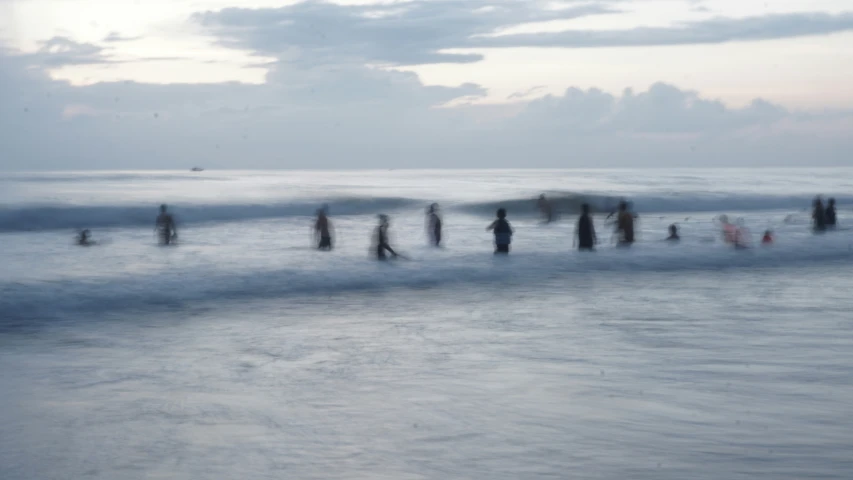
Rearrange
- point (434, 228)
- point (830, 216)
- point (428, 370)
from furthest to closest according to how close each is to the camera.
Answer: point (830, 216)
point (434, 228)
point (428, 370)

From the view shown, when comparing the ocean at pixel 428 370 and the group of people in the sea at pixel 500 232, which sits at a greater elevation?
the group of people in the sea at pixel 500 232

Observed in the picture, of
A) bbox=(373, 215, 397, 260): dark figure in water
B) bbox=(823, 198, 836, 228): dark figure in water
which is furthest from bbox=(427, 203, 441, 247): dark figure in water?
bbox=(823, 198, 836, 228): dark figure in water

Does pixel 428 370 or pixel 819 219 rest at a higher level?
pixel 819 219

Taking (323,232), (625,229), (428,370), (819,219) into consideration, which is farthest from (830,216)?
(428,370)

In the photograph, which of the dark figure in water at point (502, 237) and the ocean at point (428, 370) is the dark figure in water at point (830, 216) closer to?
the ocean at point (428, 370)

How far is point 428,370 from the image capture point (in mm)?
10086

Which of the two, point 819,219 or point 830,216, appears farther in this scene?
point 830,216

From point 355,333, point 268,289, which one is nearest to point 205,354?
point 355,333

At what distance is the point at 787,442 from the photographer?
7.14 meters

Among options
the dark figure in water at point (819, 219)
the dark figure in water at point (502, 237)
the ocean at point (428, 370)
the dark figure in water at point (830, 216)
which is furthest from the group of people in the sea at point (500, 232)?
the dark figure in water at point (830, 216)

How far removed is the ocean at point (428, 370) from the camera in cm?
695

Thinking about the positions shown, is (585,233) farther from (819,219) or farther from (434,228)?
(819,219)

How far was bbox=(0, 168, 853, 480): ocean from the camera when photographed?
695cm

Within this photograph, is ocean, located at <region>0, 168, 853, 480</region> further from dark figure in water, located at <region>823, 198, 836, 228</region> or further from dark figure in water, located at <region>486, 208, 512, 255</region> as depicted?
dark figure in water, located at <region>823, 198, 836, 228</region>
